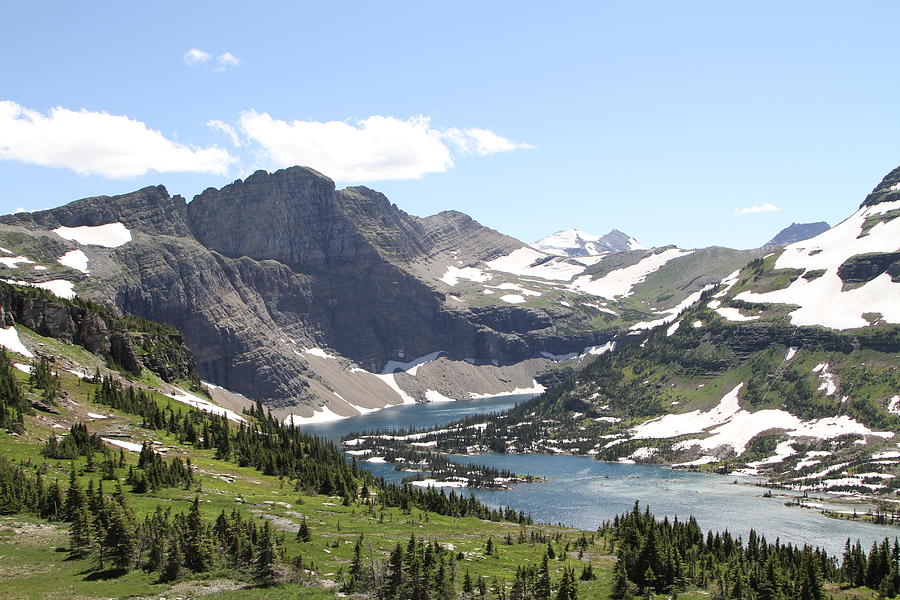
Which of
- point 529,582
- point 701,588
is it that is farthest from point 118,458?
point 701,588

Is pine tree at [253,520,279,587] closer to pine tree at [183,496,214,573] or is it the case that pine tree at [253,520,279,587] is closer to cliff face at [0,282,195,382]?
pine tree at [183,496,214,573]

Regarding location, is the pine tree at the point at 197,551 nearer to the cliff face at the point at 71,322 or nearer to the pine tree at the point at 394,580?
the pine tree at the point at 394,580

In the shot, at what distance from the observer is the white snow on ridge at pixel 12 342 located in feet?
497

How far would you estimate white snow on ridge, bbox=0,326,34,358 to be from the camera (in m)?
151

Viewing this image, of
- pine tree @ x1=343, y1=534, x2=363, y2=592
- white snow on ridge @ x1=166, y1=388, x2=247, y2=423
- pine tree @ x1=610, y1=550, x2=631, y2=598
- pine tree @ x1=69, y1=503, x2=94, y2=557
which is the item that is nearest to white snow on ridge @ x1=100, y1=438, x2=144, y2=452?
pine tree @ x1=69, y1=503, x2=94, y2=557

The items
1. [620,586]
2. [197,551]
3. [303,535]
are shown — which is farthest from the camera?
[620,586]

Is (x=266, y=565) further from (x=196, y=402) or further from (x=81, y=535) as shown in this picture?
(x=196, y=402)

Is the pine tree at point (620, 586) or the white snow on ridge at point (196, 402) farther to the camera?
the white snow on ridge at point (196, 402)

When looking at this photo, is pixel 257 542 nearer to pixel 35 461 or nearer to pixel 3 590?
pixel 3 590

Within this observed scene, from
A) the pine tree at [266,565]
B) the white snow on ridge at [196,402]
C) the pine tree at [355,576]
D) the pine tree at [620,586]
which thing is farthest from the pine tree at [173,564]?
the white snow on ridge at [196,402]

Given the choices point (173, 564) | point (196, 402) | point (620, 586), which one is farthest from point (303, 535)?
point (196, 402)

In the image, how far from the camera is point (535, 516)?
186125 millimetres

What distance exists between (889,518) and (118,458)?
16965 centimetres

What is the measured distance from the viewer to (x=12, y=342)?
507 feet
